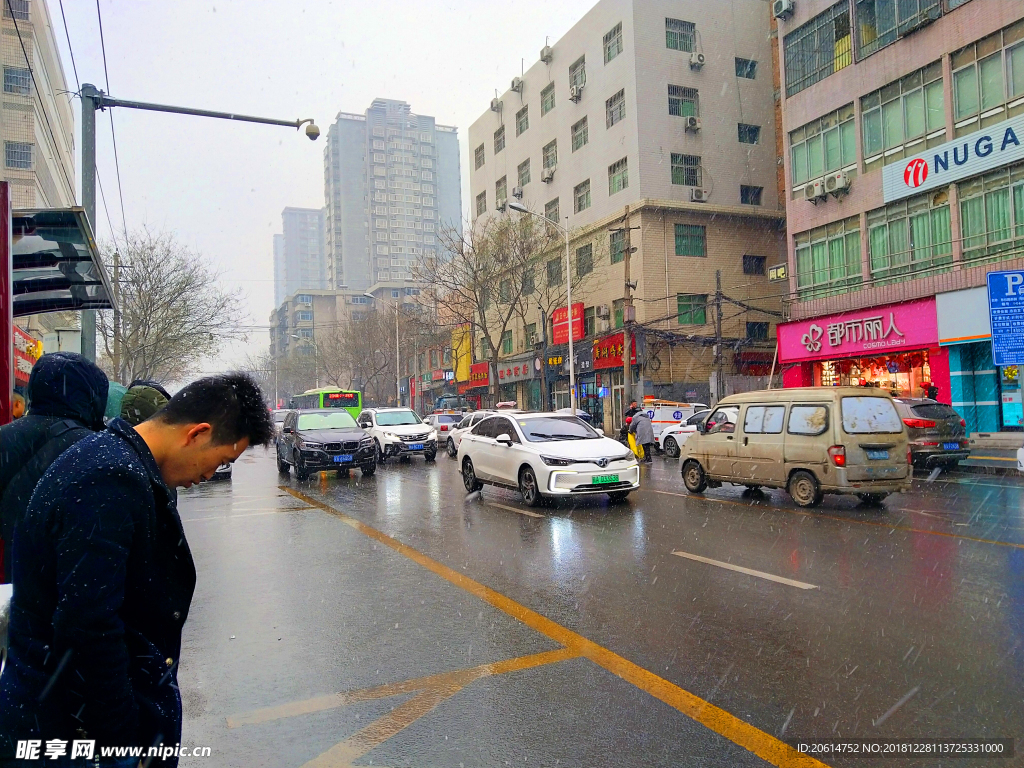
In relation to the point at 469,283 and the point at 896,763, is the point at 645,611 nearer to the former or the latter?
the point at 896,763

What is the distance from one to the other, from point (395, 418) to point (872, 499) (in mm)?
16475

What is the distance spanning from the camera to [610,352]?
117 feet

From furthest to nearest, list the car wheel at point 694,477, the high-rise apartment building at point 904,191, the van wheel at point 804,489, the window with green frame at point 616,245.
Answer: the window with green frame at point 616,245 < the high-rise apartment building at point 904,191 < the car wheel at point 694,477 < the van wheel at point 804,489

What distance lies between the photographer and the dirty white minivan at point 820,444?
1066 centimetres

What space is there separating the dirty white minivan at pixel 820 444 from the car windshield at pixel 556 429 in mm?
2479

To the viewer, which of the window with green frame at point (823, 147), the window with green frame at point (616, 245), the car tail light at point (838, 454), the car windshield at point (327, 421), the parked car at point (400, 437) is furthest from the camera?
the window with green frame at point (616, 245)

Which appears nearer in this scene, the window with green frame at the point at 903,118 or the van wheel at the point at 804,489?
the van wheel at the point at 804,489

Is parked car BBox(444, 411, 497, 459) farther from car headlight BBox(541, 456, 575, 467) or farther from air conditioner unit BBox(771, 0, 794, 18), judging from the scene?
air conditioner unit BBox(771, 0, 794, 18)

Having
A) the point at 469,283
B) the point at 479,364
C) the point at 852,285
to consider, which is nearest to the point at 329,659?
the point at 852,285

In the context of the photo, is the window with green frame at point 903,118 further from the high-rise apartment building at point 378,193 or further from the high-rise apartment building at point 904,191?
the high-rise apartment building at point 378,193

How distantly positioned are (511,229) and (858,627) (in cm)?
3170

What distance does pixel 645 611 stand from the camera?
5801mm

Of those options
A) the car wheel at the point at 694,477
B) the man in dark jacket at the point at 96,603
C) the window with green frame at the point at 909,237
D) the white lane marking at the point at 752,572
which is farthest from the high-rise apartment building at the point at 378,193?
the man in dark jacket at the point at 96,603

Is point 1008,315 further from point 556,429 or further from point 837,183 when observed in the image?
point 837,183
